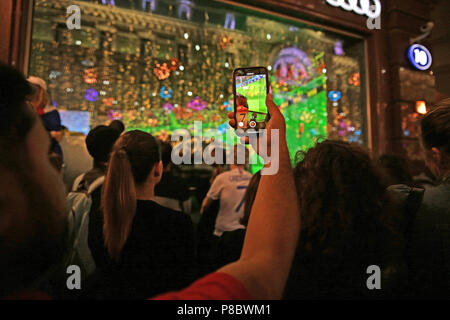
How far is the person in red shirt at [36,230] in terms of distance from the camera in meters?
0.44

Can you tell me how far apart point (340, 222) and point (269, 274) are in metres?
0.57

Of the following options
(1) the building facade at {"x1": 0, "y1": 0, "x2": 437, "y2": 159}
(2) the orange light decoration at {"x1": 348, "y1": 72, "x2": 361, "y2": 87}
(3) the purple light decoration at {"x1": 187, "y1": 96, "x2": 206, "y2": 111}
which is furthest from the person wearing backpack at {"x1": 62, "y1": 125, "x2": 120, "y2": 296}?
(3) the purple light decoration at {"x1": 187, "y1": 96, "x2": 206, "y2": 111}

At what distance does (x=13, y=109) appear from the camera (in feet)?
1.54

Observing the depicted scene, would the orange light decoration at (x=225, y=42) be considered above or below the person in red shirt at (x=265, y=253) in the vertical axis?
above

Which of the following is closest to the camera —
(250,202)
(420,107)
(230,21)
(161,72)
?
(250,202)

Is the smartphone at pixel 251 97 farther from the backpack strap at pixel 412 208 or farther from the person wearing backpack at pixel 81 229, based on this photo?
the person wearing backpack at pixel 81 229

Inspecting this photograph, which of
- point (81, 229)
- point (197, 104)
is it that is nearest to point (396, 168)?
point (81, 229)

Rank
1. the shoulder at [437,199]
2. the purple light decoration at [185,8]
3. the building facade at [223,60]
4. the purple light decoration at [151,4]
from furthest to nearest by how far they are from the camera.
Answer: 1. the purple light decoration at [151,4]
2. the purple light decoration at [185,8]
3. the building facade at [223,60]
4. the shoulder at [437,199]

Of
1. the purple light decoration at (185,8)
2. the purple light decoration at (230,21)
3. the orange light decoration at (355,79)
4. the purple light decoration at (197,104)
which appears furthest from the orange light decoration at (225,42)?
the orange light decoration at (355,79)

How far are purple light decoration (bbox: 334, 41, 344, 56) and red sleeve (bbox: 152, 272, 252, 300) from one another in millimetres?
4627

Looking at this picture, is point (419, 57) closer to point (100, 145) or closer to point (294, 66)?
point (294, 66)

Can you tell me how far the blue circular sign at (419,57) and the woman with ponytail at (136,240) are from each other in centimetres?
415

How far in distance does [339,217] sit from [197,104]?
5.16 meters

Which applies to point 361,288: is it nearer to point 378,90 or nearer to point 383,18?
point 378,90
